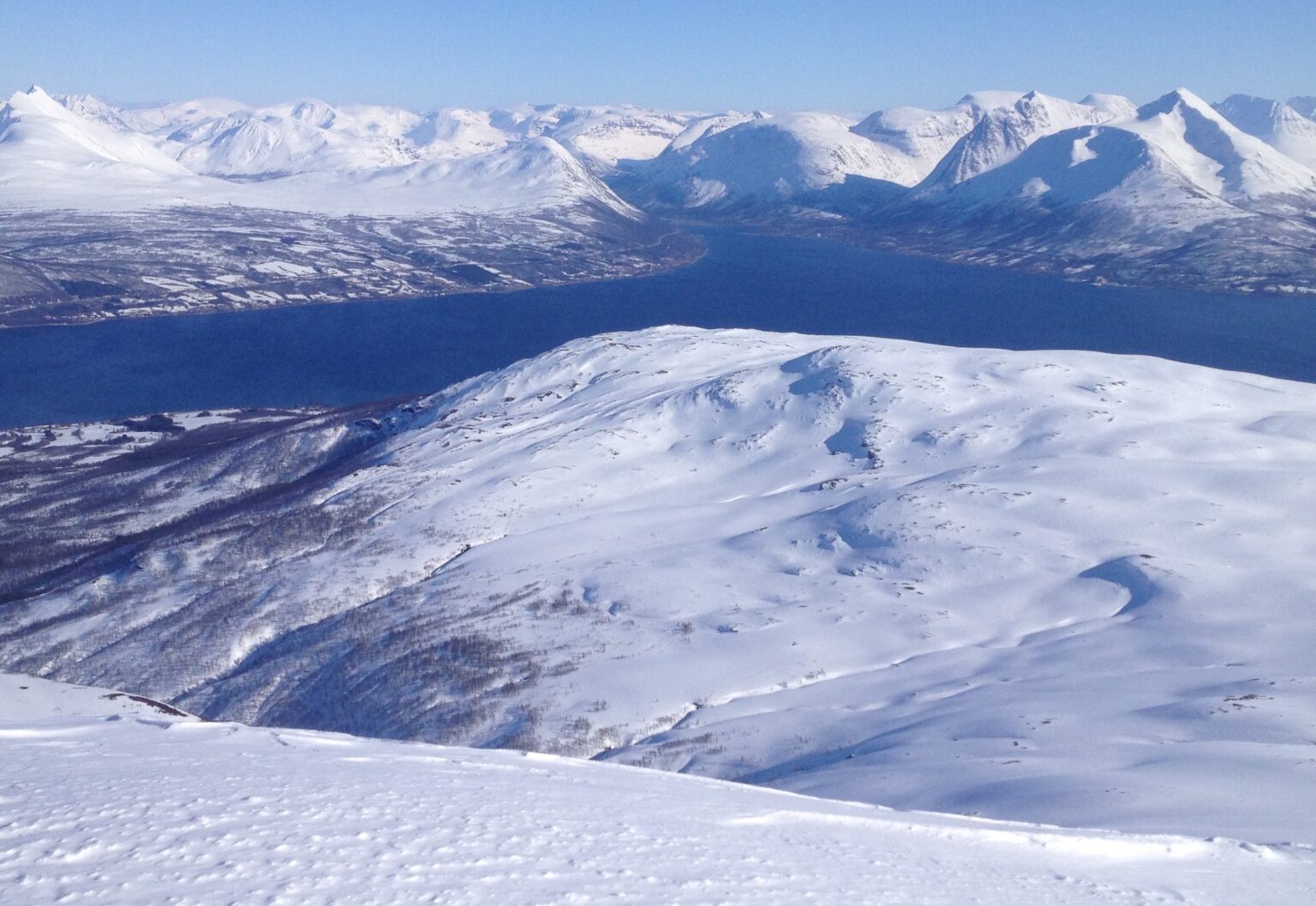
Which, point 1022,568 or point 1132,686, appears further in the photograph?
point 1022,568

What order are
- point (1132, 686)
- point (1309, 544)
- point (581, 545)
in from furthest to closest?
point (581, 545) < point (1309, 544) < point (1132, 686)

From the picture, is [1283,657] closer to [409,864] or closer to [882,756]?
[882,756]

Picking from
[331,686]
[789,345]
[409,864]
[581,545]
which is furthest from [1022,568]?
[789,345]

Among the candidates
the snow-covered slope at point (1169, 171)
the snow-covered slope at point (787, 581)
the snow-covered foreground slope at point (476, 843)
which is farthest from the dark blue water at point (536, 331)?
the snow-covered foreground slope at point (476, 843)

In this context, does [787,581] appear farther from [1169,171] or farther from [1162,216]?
[1169,171]

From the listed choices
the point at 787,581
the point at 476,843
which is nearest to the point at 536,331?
the point at 787,581

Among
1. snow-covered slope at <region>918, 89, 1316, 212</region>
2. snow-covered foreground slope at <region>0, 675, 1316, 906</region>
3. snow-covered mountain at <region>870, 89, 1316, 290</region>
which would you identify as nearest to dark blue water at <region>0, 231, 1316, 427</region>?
snow-covered mountain at <region>870, 89, 1316, 290</region>
